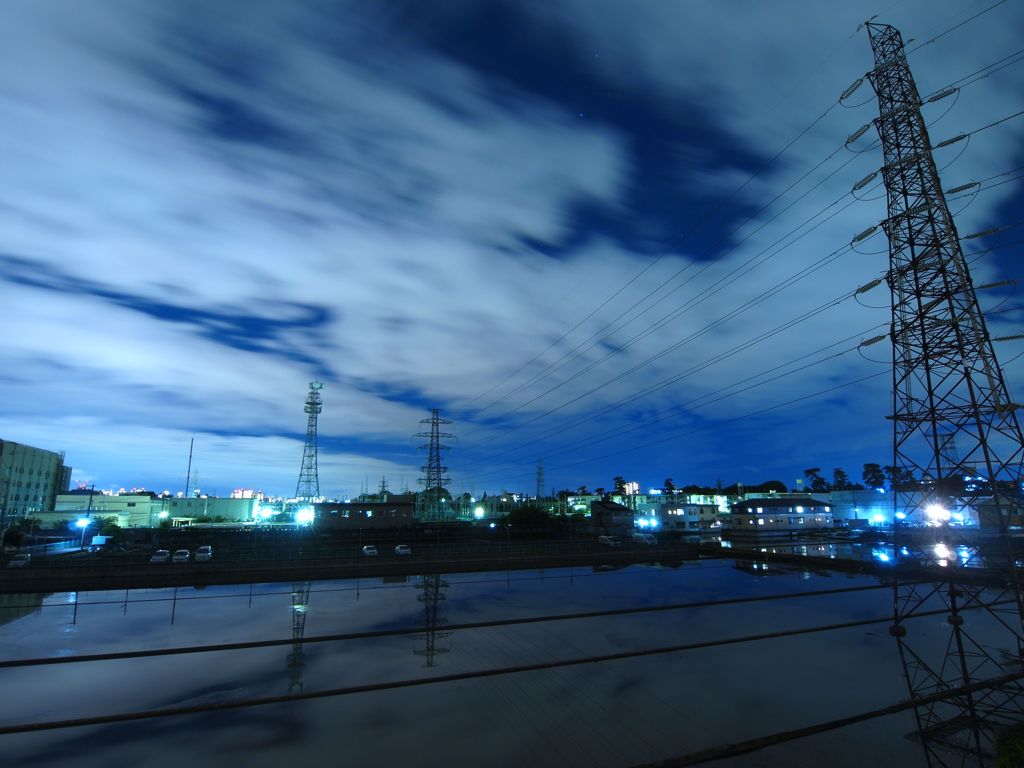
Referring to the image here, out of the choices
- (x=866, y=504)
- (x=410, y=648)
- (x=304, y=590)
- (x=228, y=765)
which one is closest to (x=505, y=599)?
(x=410, y=648)

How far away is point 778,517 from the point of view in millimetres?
77375

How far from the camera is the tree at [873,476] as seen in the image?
142 m

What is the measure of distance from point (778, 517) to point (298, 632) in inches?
2960

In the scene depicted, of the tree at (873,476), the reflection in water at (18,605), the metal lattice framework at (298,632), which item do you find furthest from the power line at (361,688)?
the tree at (873,476)

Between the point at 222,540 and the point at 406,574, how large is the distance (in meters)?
26.3

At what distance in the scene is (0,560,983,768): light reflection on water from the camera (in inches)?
493

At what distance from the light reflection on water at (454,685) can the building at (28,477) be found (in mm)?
72484

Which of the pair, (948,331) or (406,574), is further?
(406,574)

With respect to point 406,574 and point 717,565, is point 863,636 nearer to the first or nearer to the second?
point 717,565

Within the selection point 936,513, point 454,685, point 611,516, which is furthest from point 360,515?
point 936,513

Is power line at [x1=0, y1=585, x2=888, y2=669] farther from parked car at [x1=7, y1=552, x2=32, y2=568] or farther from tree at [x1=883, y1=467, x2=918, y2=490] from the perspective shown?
parked car at [x1=7, y1=552, x2=32, y2=568]

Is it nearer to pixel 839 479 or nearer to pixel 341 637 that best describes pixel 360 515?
pixel 341 637

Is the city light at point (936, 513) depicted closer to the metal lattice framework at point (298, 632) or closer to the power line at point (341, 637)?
the power line at point (341, 637)

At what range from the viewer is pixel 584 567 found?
41.6 meters
